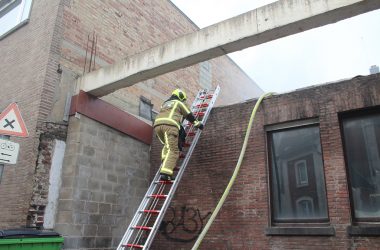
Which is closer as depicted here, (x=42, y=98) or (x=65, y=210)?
(x=65, y=210)

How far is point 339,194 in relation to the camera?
5.91 meters

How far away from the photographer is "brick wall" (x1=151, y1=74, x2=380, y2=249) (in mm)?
5953

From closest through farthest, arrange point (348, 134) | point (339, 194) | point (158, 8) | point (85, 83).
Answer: point (339, 194), point (348, 134), point (85, 83), point (158, 8)

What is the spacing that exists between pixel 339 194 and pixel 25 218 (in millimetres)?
5198

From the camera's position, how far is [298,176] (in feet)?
21.4

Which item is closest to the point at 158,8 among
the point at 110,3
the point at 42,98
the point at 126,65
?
the point at 110,3

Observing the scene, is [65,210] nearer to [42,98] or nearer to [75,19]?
[42,98]

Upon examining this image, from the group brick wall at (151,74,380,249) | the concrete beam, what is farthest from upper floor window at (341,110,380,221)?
the concrete beam

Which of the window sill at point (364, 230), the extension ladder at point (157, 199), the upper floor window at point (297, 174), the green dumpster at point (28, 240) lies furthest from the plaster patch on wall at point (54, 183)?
the window sill at point (364, 230)

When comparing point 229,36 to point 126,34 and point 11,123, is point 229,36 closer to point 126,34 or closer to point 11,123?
point 11,123

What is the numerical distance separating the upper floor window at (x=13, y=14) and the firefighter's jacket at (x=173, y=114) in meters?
4.19

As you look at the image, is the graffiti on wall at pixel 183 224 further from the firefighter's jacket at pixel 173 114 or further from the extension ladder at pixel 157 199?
the firefighter's jacket at pixel 173 114

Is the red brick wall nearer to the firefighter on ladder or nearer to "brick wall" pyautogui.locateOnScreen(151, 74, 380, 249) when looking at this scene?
the firefighter on ladder

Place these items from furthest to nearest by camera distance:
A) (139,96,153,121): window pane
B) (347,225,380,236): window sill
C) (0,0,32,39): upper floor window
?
(139,96,153,121): window pane → (0,0,32,39): upper floor window → (347,225,380,236): window sill
